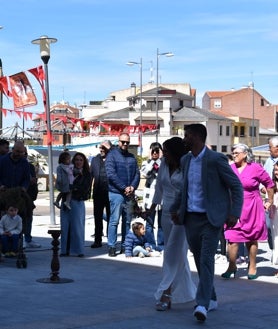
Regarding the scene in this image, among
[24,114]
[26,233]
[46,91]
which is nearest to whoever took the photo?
[26,233]

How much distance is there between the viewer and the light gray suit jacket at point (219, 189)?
768 cm

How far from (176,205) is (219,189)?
64 centimetres

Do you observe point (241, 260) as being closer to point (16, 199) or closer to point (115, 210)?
point (115, 210)

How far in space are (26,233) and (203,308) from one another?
6.86 meters

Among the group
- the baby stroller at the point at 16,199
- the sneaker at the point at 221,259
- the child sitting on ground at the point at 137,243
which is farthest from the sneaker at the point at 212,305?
the child sitting on ground at the point at 137,243

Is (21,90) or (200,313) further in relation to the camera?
(21,90)

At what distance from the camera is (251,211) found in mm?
10672

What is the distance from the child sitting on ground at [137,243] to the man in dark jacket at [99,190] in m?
1.21

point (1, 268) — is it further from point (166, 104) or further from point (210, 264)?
point (166, 104)

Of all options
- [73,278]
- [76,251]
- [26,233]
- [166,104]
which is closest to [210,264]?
[73,278]

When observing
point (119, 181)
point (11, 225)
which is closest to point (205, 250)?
point (11, 225)

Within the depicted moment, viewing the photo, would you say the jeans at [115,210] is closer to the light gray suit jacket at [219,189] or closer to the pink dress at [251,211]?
the pink dress at [251,211]

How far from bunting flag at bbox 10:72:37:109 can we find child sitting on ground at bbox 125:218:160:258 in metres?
10.3

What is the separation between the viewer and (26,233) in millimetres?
13859
